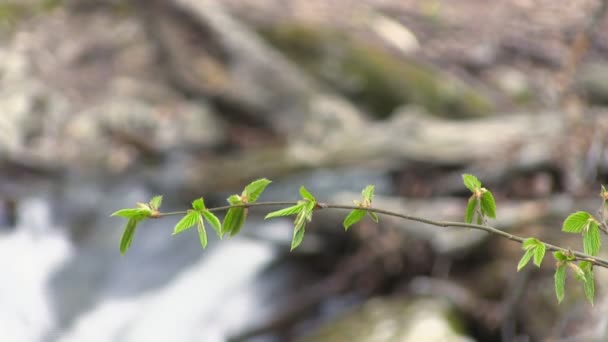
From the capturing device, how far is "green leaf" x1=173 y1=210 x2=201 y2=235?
0.98 metres

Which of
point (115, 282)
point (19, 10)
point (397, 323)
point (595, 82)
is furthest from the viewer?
point (19, 10)

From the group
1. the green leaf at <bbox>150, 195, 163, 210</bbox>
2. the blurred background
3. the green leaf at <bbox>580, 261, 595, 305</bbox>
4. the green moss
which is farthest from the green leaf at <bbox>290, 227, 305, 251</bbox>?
the green moss

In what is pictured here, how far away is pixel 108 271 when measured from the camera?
4.08 metres

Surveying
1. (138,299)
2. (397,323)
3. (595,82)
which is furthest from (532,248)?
(595,82)

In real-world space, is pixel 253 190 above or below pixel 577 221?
above

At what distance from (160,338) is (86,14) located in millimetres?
5189

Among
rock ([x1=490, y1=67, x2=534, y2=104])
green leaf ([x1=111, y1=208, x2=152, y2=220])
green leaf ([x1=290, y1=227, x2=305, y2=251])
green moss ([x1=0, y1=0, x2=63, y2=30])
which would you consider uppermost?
green moss ([x1=0, y1=0, x2=63, y2=30])

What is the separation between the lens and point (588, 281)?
1.00 m

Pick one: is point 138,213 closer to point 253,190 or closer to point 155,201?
point 155,201

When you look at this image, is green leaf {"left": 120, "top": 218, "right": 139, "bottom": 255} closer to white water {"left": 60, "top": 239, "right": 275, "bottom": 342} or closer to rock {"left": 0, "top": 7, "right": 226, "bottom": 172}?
white water {"left": 60, "top": 239, "right": 275, "bottom": 342}

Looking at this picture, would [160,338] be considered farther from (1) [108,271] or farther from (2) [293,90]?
(2) [293,90]

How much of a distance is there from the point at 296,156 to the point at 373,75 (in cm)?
146

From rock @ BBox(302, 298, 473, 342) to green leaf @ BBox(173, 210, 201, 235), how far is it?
207 centimetres

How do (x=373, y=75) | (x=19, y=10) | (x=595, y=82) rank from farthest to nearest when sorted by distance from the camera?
(x=19, y=10) < (x=373, y=75) < (x=595, y=82)
